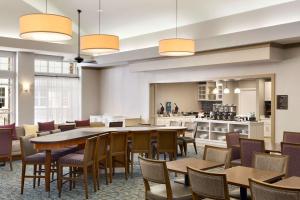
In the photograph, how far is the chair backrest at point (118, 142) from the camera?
635 cm

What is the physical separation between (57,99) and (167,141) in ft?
→ 24.7

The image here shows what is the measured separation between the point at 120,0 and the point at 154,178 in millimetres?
6948

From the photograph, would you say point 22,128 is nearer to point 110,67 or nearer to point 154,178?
point 110,67

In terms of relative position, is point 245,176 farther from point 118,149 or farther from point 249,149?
point 118,149

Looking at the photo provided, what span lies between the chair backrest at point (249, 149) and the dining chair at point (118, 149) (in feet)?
7.37

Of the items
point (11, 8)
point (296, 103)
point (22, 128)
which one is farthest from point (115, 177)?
point (11, 8)

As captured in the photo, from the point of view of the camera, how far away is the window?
12805mm

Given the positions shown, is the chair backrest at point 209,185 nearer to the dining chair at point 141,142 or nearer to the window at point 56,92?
the dining chair at point 141,142

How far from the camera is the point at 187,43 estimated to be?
6785mm

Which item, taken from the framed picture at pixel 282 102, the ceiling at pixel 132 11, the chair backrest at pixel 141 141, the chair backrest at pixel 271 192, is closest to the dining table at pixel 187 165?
the chair backrest at pixel 271 192

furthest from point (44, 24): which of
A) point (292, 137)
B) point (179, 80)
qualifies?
point (179, 80)

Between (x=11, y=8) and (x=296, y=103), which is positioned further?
(x=11, y=8)

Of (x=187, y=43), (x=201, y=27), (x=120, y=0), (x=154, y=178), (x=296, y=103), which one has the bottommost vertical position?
(x=154, y=178)

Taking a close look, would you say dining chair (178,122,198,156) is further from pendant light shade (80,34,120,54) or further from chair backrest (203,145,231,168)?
chair backrest (203,145,231,168)
